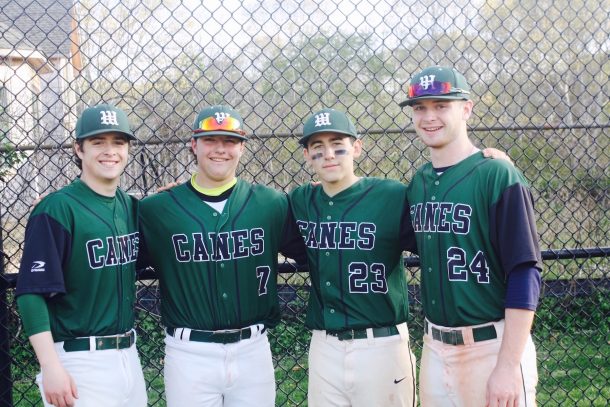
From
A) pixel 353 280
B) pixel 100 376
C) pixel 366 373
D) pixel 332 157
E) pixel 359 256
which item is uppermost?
pixel 332 157

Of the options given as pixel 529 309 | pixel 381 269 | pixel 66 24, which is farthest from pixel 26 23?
pixel 529 309

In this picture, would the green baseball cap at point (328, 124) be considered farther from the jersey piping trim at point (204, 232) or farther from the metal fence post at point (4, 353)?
the metal fence post at point (4, 353)

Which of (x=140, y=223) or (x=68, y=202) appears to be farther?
(x=140, y=223)

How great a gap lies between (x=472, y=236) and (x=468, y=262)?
4.2 inches

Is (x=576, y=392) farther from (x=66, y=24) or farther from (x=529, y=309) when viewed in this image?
(x=66, y=24)

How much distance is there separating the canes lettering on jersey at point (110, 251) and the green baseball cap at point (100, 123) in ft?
1.53

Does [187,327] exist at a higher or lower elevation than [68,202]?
lower

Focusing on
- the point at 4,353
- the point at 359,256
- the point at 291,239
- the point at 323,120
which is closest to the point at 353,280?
the point at 359,256

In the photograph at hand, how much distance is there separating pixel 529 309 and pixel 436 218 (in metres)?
0.52

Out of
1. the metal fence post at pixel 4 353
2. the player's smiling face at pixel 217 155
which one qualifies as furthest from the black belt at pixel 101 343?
the player's smiling face at pixel 217 155

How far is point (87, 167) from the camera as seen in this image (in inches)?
113

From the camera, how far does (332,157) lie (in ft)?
9.82

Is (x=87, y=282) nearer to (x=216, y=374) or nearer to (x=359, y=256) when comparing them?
(x=216, y=374)

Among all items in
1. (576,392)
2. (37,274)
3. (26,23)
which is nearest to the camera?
(37,274)
